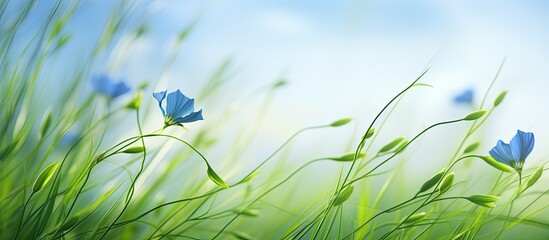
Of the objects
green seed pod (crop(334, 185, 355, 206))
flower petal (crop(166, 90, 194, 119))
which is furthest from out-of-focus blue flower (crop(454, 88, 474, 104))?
flower petal (crop(166, 90, 194, 119))

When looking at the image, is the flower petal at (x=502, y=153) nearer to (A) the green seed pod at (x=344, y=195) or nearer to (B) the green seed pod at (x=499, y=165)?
(B) the green seed pod at (x=499, y=165)

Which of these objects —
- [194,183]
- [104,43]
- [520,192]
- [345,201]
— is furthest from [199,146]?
[520,192]

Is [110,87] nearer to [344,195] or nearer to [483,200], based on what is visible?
[344,195]

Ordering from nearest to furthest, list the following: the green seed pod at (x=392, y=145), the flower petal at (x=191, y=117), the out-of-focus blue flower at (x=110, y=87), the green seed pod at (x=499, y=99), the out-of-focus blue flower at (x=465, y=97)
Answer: the flower petal at (x=191, y=117), the green seed pod at (x=392, y=145), the green seed pod at (x=499, y=99), the out-of-focus blue flower at (x=110, y=87), the out-of-focus blue flower at (x=465, y=97)

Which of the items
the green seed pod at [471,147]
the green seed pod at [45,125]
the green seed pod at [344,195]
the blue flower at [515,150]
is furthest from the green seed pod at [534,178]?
the green seed pod at [45,125]

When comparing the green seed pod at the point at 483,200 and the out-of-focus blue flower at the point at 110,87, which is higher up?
the out-of-focus blue flower at the point at 110,87

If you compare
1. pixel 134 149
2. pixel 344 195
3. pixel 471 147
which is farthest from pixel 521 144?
pixel 134 149

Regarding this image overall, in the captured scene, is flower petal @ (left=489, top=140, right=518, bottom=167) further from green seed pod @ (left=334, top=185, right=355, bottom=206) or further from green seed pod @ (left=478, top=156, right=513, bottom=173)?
green seed pod @ (left=334, top=185, right=355, bottom=206)

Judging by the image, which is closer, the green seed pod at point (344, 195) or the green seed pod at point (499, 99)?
the green seed pod at point (344, 195)

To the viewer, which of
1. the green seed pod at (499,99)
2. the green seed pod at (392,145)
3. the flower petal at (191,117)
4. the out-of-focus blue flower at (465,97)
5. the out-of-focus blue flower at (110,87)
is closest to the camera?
the flower petal at (191,117)

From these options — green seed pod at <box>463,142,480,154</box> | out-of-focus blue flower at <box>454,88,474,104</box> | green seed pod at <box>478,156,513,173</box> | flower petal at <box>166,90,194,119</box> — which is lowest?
green seed pod at <box>478,156,513,173</box>
